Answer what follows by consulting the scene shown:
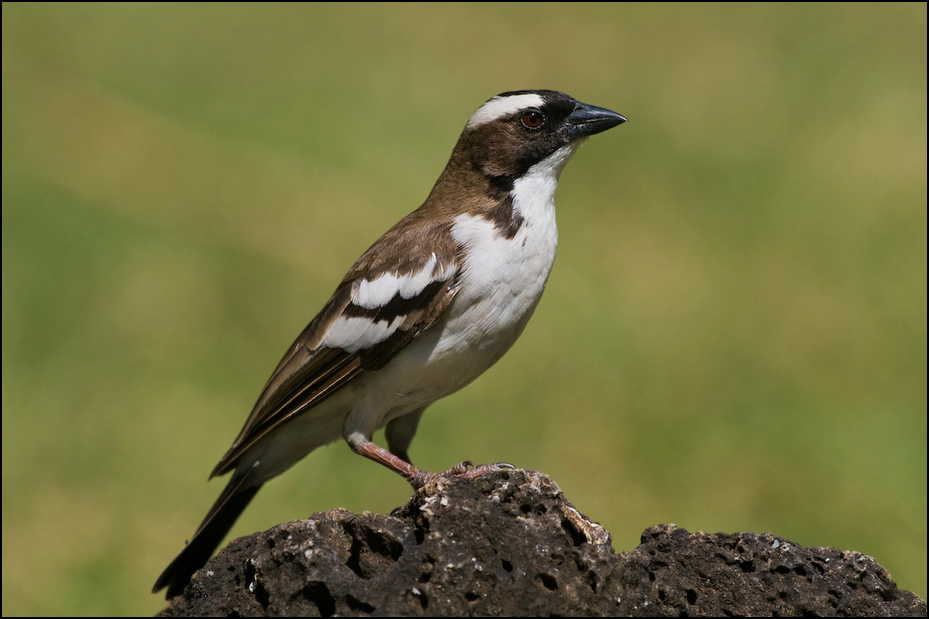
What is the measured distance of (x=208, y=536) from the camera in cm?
676

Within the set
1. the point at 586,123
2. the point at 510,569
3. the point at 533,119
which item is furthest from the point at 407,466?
the point at 586,123

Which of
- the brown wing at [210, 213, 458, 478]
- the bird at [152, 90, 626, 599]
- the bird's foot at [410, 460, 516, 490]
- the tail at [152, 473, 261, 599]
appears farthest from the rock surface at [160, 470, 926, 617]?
the tail at [152, 473, 261, 599]

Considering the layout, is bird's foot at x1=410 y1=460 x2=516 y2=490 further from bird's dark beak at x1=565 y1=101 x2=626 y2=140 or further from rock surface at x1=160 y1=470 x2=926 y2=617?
bird's dark beak at x1=565 y1=101 x2=626 y2=140

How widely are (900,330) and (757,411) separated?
2605 millimetres

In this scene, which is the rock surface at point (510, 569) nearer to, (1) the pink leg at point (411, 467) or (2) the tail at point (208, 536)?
(1) the pink leg at point (411, 467)

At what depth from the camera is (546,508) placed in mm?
4270

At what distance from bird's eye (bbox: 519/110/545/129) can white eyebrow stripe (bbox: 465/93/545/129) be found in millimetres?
52

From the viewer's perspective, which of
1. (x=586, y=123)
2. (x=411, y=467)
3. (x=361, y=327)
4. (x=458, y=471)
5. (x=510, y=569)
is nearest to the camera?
(x=510, y=569)

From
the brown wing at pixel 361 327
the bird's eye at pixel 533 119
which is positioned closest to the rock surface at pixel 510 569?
the brown wing at pixel 361 327

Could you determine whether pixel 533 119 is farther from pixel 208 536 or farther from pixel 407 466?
pixel 208 536

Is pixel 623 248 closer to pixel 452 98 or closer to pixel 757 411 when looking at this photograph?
pixel 757 411

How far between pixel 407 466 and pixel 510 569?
5.57 ft

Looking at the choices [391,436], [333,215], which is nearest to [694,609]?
[391,436]

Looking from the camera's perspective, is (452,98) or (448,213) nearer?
(448,213)
